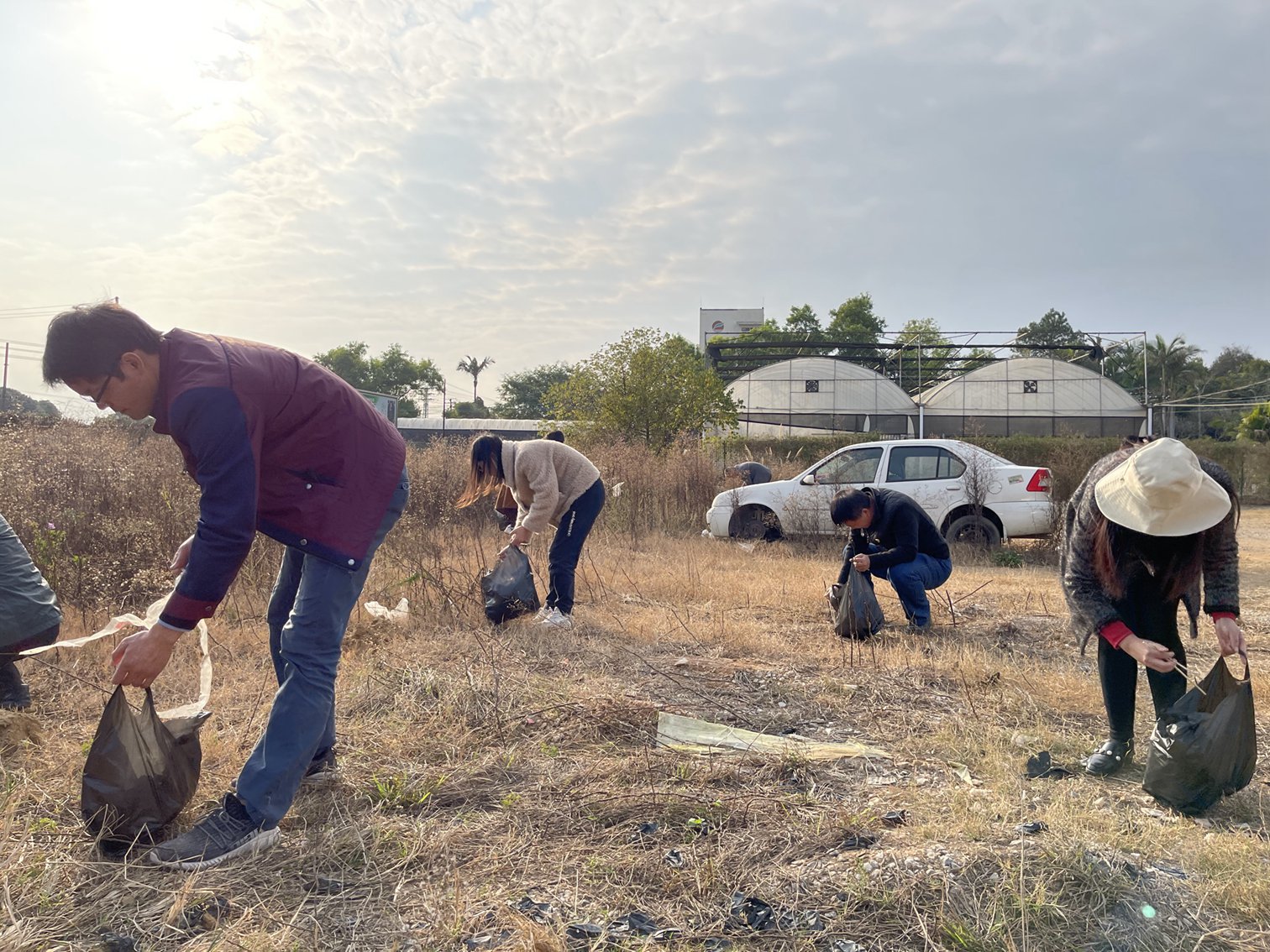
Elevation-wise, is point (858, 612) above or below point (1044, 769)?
above

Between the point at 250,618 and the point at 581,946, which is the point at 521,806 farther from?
the point at 250,618

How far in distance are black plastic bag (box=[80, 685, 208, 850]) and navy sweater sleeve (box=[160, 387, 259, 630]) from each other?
422 mm

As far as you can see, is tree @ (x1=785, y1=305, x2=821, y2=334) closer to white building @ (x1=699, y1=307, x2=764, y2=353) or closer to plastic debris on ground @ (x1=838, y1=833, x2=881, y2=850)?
white building @ (x1=699, y1=307, x2=764, y2=353)

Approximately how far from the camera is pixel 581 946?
6.50ft

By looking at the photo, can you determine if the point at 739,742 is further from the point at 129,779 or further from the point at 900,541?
the point at 900,541

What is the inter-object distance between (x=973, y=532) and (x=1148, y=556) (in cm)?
702

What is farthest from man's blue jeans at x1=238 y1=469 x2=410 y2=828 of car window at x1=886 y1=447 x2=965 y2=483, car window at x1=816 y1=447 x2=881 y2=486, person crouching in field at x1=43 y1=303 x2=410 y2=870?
car window at x1=886 y1=447 x2=965 y2=483

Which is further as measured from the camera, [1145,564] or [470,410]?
[470,410]

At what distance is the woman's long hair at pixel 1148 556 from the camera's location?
2854 mm

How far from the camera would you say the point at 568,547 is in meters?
5.46

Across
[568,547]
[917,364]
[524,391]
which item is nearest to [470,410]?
[524,391]

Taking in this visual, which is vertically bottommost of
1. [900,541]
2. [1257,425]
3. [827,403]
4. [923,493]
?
[900,541]

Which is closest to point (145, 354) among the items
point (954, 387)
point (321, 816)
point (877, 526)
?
point (321, 816)

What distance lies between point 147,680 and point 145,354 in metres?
0.86
